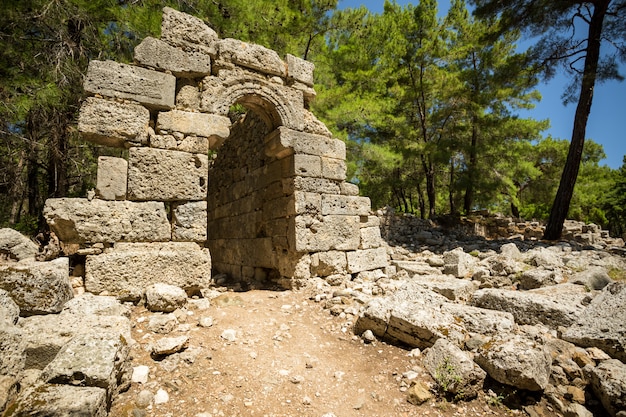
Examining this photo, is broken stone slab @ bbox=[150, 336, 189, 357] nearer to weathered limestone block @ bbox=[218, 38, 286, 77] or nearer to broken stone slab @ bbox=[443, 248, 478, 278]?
weathered limestone block @ bbox=[218, 38, 286, 77]

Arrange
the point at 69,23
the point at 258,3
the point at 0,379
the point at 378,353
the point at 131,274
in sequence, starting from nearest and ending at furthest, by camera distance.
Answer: the point at 0,379 → the point at 378,353 → the point at 131,274 → the point at 69,23 → the point at 258,3

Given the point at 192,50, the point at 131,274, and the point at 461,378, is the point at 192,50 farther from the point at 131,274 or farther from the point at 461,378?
the point at 461,378

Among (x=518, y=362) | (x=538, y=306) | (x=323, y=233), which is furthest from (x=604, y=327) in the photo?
(x=323, y=233)

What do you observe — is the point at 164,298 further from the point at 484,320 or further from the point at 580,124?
the point at 580,124

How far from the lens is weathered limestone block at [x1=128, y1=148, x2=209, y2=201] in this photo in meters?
3.89

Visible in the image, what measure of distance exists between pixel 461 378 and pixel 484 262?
4.11m

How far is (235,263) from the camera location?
6.61 m

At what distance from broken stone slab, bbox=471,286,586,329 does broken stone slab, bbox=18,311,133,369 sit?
11.8 ft

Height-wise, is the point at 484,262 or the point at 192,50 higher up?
the point at 192,50

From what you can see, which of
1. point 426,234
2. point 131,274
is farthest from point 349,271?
point 426,234

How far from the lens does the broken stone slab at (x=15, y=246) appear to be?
13.7 feet

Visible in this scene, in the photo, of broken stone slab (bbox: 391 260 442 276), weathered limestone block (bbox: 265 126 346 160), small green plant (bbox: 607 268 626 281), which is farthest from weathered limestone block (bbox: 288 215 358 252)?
small green plant (bbox: 607 268 626 281)

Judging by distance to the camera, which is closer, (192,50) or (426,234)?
(192,50)

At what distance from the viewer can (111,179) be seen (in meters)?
3.77
